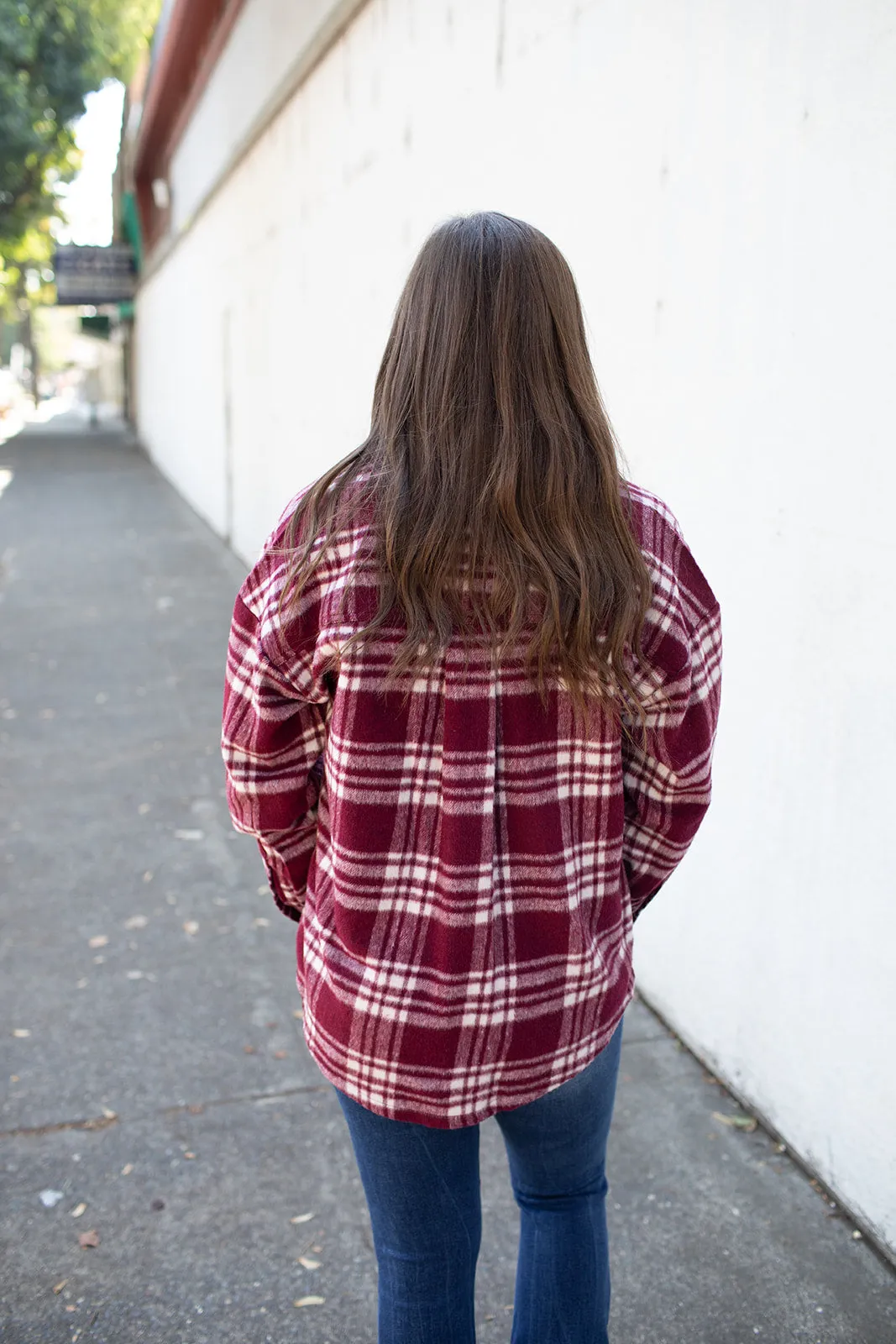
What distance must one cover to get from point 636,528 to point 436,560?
0.27 m

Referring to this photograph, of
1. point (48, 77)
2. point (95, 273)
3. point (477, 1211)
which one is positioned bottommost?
point (477, 1211)

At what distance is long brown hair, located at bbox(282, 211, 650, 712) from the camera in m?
1.29

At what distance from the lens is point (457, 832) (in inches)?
52.5

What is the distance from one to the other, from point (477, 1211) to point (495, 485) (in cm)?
97

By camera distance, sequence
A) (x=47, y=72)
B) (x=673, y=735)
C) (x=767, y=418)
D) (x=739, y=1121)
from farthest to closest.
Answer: (x=47, y=72)
(x=739, y=1121)
(x=767, y=418)
(x=673, y=735)

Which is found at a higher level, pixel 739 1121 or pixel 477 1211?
pixel 477 1211

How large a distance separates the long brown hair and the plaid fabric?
0.04 metres

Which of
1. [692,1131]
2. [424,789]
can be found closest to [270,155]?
[692,1131]

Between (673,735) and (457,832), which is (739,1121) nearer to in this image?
(673,735)

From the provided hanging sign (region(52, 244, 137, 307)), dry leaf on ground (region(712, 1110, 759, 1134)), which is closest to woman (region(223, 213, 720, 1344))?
dry leaf on ground (region(712, 1110, 759, 1134))

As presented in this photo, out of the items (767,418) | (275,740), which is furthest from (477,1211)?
(767,418)

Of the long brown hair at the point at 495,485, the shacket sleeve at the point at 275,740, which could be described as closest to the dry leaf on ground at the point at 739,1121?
the shacket sleeve at the point at 275,740

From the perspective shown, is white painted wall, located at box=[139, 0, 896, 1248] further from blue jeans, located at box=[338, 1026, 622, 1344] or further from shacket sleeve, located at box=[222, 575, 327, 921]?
shacket sleeve, located at box=[222, 575, 327, 921]

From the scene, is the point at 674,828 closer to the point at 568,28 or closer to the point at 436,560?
the point at 436,560
